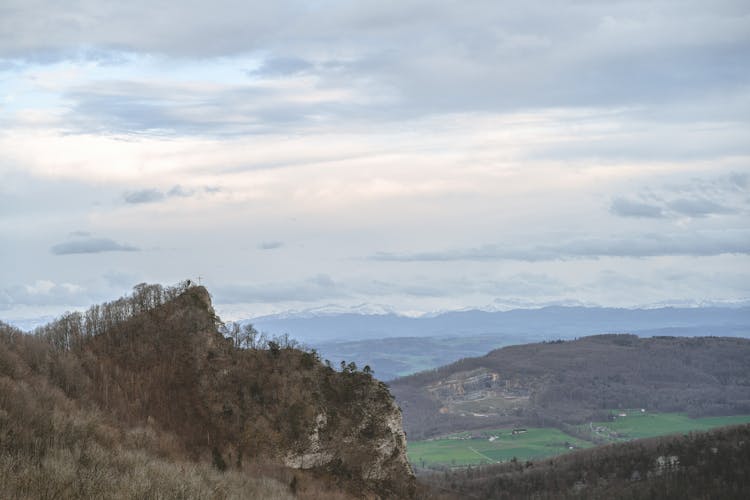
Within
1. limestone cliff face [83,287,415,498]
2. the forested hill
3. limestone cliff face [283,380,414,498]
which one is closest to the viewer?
the forested hill

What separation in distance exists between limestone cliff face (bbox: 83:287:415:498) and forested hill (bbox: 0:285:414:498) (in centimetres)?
9

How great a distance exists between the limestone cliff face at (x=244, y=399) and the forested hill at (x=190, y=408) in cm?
9

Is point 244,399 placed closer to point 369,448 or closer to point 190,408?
point 190,408

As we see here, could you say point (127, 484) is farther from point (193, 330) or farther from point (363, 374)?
point (363, 374)

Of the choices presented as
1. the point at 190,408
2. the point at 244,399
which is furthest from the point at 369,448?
the point at 190,408

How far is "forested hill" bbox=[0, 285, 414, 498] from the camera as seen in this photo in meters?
30.9

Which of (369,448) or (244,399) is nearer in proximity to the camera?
(244,399)

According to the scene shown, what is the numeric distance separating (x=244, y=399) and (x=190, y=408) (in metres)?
4.03

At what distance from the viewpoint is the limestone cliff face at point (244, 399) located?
48.5 metres

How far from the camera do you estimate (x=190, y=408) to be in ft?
164

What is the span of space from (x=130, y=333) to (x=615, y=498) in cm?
14570

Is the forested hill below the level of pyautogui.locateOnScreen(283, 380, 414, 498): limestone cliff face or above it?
above

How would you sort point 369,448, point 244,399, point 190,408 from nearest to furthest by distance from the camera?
point 190,408, point 244,399, point 369,448

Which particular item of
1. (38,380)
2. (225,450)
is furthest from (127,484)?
(225,450)
